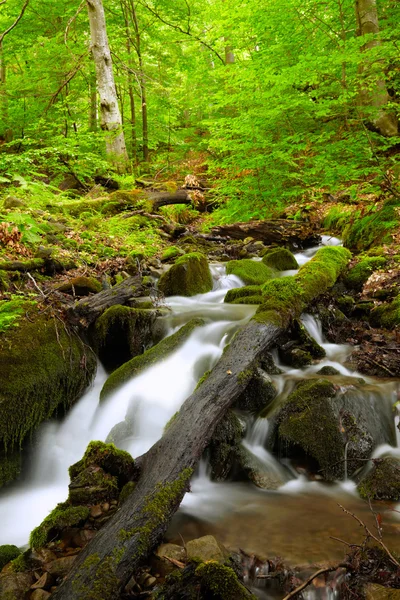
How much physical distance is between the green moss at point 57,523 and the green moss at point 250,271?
5.34 metres

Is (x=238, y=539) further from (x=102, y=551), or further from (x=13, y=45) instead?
(x=13, y=45)

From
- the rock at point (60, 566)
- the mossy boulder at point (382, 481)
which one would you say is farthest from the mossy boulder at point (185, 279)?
the rock at point (60, 566)

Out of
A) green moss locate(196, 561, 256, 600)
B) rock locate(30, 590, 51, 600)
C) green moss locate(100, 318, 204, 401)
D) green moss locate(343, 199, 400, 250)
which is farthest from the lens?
green moss locate(343, 199, 400, 250)

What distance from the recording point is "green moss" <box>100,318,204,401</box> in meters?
4.46

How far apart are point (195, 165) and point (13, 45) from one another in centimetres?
767

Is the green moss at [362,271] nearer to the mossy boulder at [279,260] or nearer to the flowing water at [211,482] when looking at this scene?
the mossy boulder at [279,260]

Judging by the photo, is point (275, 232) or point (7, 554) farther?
point (275, 232)

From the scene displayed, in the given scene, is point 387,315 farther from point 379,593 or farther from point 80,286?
point 80,286

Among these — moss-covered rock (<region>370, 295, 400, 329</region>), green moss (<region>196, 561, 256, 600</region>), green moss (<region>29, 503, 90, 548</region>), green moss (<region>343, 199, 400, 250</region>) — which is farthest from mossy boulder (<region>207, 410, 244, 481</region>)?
green moss (<region>343, 199, 400, 250</region>)

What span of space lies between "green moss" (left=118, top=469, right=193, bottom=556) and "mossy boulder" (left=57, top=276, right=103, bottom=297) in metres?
3.29

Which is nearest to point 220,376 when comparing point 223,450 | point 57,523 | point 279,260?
point 223,450

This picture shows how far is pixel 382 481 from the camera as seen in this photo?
319cm

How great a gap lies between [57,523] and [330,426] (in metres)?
2.36

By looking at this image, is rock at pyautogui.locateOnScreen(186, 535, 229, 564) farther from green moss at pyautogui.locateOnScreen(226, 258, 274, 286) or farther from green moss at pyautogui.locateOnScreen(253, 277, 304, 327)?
green moss at pyautogui.locateOnScreen(226, 258, 274, 286)
